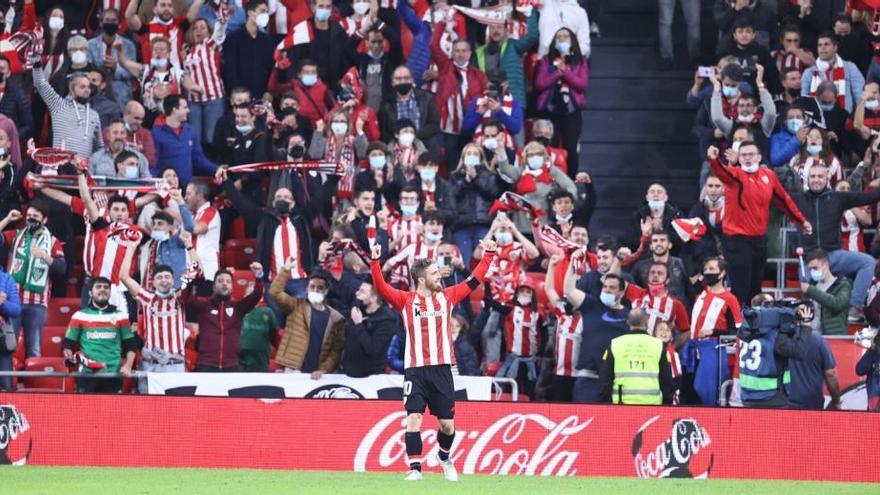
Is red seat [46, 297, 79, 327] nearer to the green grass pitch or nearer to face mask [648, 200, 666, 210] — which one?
the green grass pitch

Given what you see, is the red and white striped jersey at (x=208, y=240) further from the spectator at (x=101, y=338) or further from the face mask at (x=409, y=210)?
the face mask at (x=409, y=210)

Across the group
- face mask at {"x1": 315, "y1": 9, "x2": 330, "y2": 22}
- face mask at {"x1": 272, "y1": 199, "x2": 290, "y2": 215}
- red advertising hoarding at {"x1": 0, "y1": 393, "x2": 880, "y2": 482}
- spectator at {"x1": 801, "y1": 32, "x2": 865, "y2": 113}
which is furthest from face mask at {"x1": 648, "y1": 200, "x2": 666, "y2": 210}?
face mask at {"x1": 315, "y1": 9, "x2": 330, "y2": 22}

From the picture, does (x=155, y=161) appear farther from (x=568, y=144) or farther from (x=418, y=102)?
(x=568, y=144)

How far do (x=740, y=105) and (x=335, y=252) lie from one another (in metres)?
5.80

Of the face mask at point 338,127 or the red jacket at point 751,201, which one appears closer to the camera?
the red jacket at point 751,201

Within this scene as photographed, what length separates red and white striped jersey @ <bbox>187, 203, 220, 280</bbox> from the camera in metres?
22.0

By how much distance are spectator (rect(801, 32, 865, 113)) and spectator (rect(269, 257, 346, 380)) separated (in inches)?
313

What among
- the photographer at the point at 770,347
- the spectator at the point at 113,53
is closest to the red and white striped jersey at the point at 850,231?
the photographer at the point at 770,347

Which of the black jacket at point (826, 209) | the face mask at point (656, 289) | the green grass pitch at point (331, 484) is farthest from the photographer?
the black jacket at point (826, 209)

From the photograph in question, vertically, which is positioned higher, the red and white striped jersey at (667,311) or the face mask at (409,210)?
the face mask at (409,210)

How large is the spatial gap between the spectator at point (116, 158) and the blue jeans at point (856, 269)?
864 cm

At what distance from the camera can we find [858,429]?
60.5 ft

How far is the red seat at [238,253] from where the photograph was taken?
23344 mm

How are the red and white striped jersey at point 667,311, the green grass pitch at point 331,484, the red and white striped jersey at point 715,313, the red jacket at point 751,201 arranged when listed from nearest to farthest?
1. the green grass pitch at point 331,484
2. the red and white striped jersey at point 715,313
3. the red and white striped jersey at point 667,311
4. the red jacket at point 751,201
